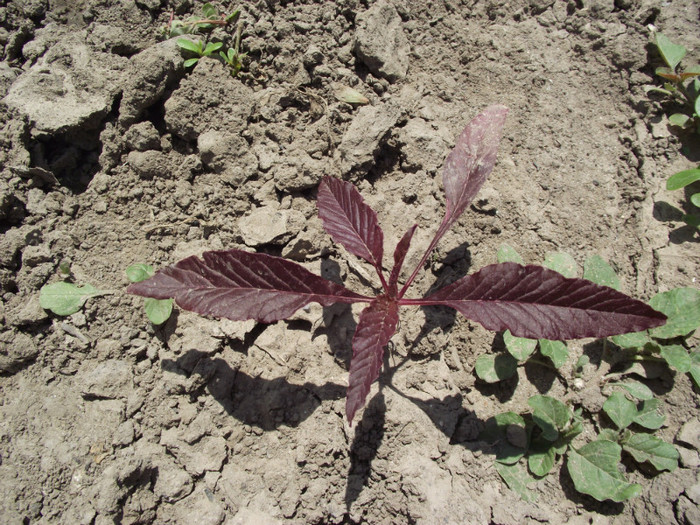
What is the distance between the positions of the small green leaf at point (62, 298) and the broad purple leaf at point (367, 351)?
124 centimetres

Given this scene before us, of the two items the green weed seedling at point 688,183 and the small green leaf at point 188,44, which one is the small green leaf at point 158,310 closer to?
the small green leaf at point 188,44

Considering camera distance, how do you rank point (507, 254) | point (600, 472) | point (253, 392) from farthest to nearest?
point (507, 254) < point (253, 392) < point (600, 472)

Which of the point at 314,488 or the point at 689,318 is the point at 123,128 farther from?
the point at 689,318

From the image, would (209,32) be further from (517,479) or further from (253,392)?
(517,479)

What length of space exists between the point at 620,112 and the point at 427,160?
1122mm

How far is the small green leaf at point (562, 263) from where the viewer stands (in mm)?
2109

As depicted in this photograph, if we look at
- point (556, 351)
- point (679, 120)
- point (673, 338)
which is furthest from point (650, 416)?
point (679, 120)

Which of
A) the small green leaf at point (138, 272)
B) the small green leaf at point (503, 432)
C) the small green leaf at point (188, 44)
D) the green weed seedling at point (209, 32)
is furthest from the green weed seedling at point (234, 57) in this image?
the small green leaf at point (503, 432)

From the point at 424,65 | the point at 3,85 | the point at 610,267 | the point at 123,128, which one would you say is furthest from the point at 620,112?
the point at 3,85

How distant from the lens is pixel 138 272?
6.74ft

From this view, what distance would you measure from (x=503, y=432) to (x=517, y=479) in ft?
0.61

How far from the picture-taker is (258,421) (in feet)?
6.35

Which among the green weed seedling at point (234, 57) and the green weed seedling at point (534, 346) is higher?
the green weed seedling at point (234, 57)

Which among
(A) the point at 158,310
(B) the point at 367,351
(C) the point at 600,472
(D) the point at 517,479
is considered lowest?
(D) the point at 517,479
